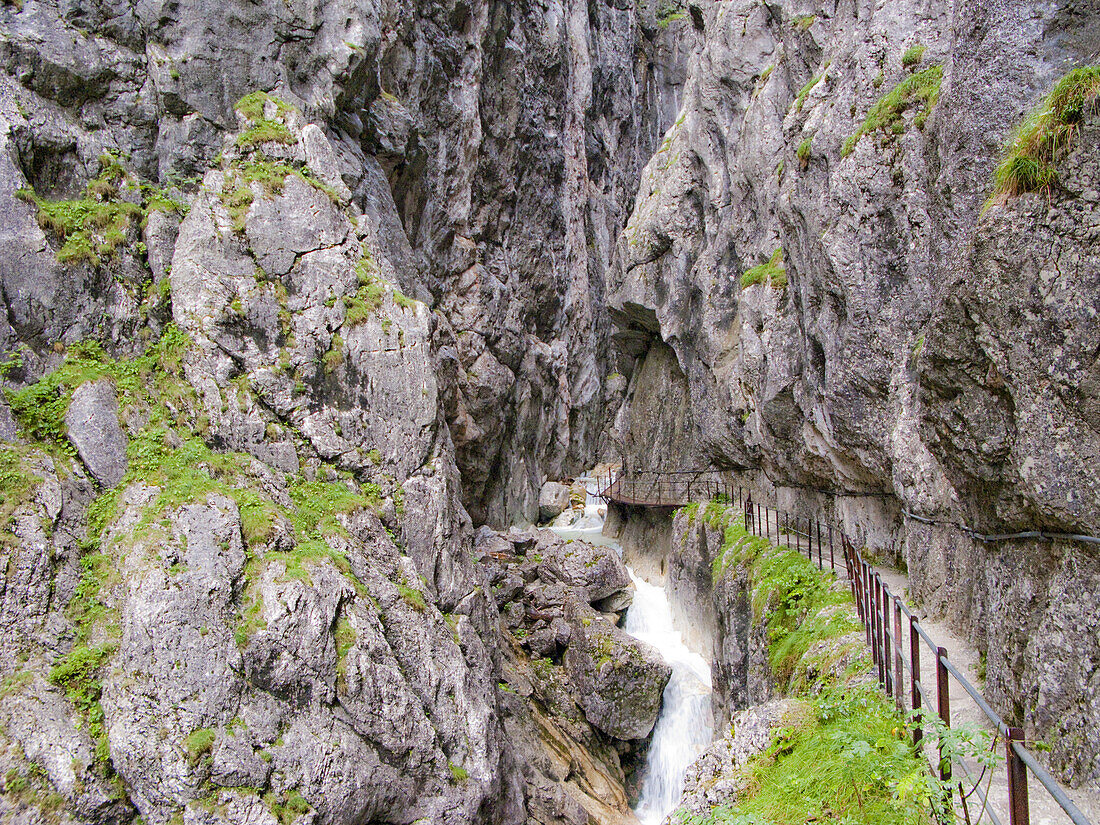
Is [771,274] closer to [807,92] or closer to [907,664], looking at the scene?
[807,92]

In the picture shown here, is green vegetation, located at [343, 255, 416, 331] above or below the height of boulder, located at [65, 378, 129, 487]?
above

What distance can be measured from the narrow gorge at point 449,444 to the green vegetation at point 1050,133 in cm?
3

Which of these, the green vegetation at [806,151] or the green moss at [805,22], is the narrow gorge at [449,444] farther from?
the green moss at [805,22]

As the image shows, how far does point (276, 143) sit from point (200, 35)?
149 inches

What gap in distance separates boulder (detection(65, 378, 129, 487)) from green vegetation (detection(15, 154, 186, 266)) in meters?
2.98

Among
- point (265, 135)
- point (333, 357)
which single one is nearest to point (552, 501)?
point (333, 357)

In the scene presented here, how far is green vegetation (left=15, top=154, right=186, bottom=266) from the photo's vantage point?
39.9ft

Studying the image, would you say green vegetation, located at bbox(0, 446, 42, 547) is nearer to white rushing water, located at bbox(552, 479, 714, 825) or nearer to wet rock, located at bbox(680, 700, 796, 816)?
wet rock, located at bbox(680, 700, 796, 816)

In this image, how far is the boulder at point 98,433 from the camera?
10.8 meters

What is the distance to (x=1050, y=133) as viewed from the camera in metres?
4.25

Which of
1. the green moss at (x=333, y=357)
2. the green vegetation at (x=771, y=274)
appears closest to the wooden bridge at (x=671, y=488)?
the green vegetation at (x=771, y=274)

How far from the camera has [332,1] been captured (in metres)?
17.1

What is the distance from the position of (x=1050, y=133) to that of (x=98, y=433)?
1339 centimetres

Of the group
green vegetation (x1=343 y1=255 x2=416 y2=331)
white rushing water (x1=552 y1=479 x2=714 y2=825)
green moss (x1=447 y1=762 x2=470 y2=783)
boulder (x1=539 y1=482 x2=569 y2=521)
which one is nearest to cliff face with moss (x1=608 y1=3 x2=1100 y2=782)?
white rushing water (x1=552 y1=479 x2=714 y2=825)
